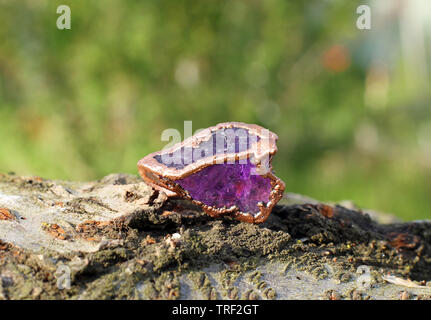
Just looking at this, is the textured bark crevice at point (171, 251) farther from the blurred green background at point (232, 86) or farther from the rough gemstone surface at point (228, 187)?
the blurred green background at point (232, 86)

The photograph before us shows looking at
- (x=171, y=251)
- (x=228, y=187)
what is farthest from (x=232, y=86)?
(x=171, y=251)

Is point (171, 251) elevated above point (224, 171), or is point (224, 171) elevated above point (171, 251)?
point (224, 171)

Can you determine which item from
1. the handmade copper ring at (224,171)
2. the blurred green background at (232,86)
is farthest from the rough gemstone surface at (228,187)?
the blurred green background at (232,86)

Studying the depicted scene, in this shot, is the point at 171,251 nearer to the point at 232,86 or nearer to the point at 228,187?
the point at 228,187

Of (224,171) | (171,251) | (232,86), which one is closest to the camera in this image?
(171,251)

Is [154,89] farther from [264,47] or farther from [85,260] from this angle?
[85,260]

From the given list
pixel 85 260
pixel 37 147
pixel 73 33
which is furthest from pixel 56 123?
pixel 85 260

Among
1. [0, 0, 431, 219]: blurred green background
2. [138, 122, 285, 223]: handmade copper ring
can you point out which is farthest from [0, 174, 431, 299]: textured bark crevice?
[0, 0, 431, 219]: blurred green background
